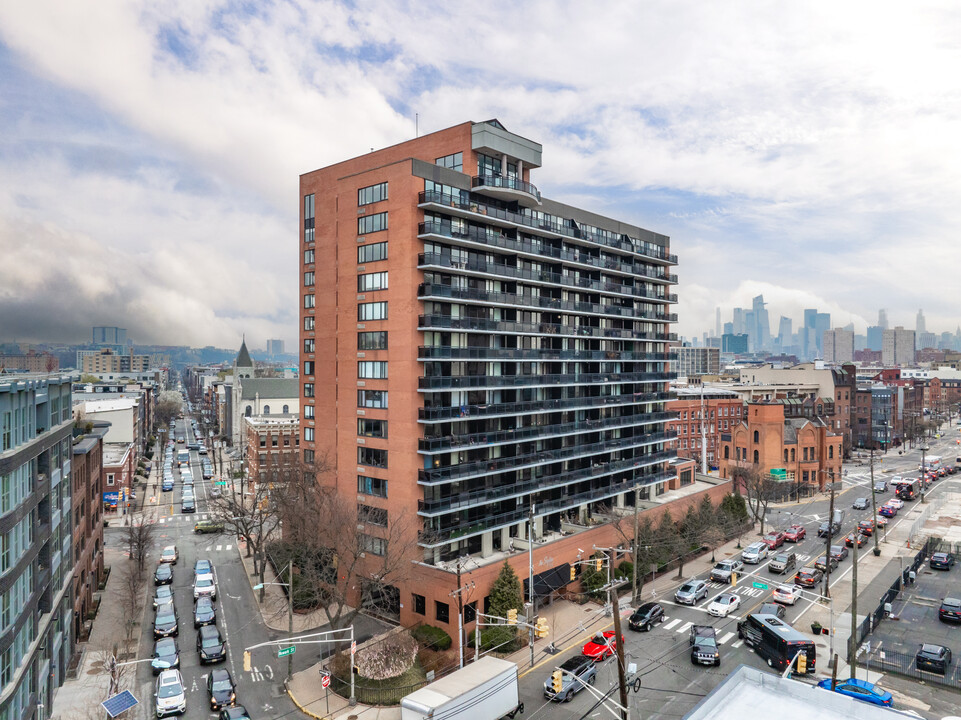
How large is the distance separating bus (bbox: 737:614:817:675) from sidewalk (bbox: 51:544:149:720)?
130 feet

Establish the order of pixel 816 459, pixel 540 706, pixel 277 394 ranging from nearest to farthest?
pixel 540 706 < pixel 816 459 < pixel 277 394

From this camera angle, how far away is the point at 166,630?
45.7 metres

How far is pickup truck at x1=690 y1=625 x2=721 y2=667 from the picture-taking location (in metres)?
40.5

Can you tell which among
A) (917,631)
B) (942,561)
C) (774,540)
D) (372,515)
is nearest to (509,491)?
(372,515)

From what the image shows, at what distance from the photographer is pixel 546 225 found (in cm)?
5931

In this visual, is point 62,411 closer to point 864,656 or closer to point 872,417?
point 864,656

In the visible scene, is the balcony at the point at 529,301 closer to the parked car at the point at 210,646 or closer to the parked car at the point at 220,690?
the parked car at the point at 210,646

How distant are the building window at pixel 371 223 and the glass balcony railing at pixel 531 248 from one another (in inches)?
137

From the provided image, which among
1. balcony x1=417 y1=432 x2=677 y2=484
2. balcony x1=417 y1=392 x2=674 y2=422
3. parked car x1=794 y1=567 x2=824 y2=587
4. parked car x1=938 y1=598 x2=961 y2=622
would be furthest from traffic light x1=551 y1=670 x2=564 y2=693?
parked car x1=938 y1=598 x2=961 y2=622

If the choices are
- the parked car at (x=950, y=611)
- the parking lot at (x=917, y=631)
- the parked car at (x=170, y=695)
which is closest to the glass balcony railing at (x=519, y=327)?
the parked car at (x=170, y=695)

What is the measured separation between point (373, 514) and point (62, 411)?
23.4 meters

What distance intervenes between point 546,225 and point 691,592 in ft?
117

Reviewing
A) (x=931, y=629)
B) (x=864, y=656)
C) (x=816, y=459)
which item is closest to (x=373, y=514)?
(x=864, y=656)

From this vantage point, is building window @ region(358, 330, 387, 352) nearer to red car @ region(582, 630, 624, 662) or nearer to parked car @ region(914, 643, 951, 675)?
red car @ region(582, 630, 624, 662)
